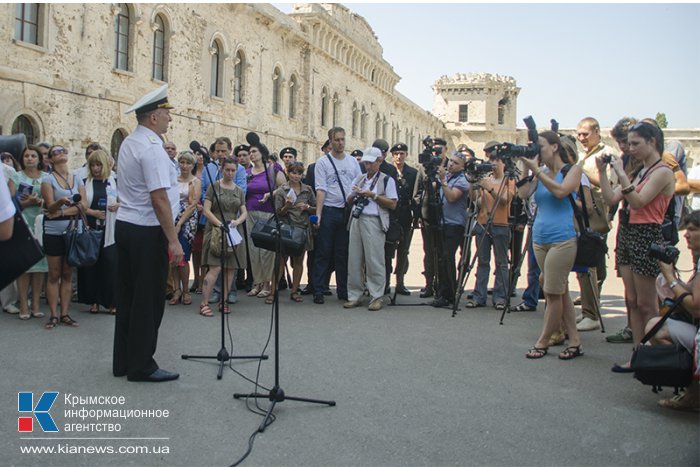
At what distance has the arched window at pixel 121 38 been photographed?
18109mm

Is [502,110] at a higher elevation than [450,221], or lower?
higher

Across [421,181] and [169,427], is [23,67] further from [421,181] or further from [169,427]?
[169,427]

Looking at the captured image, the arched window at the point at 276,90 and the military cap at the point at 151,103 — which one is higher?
the arched window at the point at 276,90

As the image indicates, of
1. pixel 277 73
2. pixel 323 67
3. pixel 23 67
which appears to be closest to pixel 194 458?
pixel 23 67

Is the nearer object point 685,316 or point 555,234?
point 685,316

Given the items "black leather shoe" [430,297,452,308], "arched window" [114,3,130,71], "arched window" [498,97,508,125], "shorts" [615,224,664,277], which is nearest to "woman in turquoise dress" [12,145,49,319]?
"black leather shoe" [430,297,452,308]

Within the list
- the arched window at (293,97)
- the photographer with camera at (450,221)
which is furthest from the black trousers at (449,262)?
the arched window at (293,97)

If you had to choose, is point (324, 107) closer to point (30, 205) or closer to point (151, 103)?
point (30, 205)

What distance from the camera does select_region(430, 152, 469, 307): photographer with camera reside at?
8.31 m

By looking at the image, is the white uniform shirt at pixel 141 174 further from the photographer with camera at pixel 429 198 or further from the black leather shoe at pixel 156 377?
the photographer with camera at pixel 429 198

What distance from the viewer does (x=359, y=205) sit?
8.12 m

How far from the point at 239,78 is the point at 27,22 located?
1098cm

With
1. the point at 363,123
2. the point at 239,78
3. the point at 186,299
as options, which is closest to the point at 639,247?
the point at 186,299

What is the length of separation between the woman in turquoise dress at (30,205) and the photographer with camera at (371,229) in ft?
12.2
